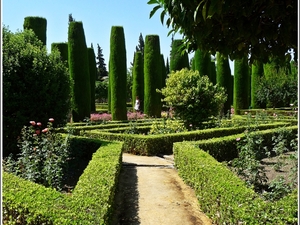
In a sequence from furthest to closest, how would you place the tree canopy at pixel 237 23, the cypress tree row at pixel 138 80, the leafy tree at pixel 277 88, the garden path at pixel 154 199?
the leafy tree at pixel 277 88 → the cypress tree row at pixel 138 80 → the garden path at pixel 154 199 → the tree canopy at pixel 237 23

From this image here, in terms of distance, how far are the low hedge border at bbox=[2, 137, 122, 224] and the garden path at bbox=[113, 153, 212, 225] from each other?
69cm

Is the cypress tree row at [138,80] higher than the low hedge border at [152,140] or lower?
higher

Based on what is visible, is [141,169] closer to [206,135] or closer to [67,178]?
[67,178]

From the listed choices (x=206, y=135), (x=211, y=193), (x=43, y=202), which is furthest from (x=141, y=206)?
(x=206, y=135)

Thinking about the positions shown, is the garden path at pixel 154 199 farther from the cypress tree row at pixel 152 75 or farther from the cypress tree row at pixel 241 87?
the cypress tree row at pixel 241 87

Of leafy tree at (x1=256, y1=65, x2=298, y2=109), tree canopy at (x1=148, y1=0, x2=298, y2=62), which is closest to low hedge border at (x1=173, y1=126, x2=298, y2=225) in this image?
tree canopy at (x1=148, y1=0, x2=298, y2=62)

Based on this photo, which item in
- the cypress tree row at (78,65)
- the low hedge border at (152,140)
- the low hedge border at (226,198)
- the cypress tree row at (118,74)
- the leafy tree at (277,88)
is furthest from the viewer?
the leafy tree at (277,88)

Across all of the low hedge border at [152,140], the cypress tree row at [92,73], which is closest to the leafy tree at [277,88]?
the cypress tree row at [92,73]

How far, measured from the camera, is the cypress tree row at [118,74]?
59.4 feet

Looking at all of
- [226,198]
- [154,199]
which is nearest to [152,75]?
[154,199]

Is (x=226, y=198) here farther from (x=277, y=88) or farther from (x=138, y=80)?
(x=277, y=88)

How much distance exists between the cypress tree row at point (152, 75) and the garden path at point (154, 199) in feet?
38.5

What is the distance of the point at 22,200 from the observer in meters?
3.41

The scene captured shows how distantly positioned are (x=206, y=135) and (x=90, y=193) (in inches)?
297
